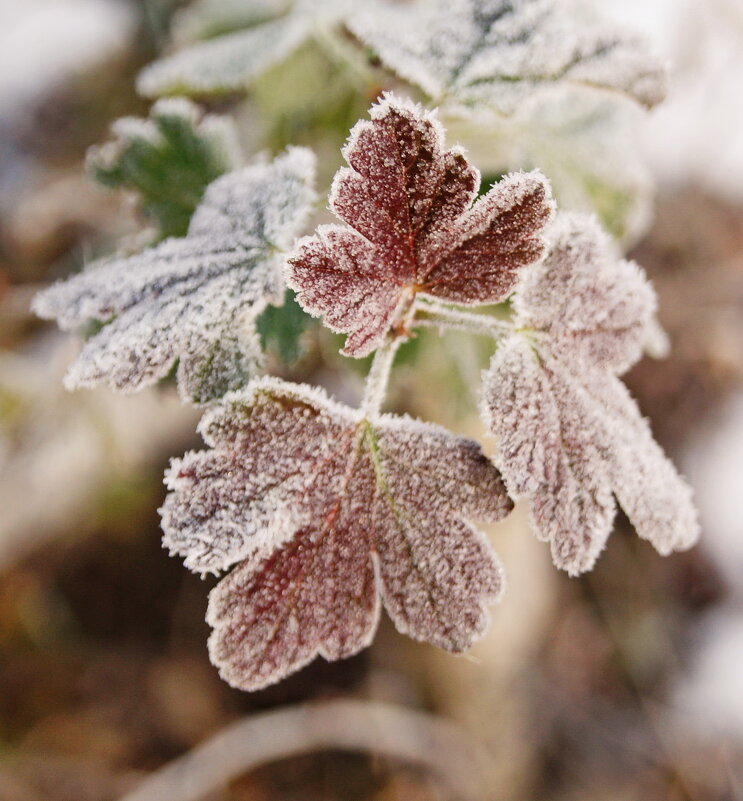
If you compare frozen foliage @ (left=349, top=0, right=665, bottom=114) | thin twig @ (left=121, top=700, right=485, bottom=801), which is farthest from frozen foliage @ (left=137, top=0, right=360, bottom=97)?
thin twig @ (left=121, top=700, right=485, bottom=801)

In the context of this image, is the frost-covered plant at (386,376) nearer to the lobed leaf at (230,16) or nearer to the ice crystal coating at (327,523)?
the ice crystal coating at (327,523)

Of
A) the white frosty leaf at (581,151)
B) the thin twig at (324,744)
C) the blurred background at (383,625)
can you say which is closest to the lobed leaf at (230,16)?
the blurred background at (383,625)

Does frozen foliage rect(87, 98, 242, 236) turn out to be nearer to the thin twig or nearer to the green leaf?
the green leaf

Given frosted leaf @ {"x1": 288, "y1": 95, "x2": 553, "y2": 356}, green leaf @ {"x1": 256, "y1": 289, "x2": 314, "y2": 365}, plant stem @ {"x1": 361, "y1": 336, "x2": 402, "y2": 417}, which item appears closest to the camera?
frosted leaf @ {"x1": 288, "y1": 95, "x2": 553, "y2": 356}

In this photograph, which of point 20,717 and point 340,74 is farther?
point 20,717

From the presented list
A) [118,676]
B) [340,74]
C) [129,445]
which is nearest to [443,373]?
[340,74]

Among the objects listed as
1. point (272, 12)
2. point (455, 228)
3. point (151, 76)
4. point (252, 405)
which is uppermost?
point (272, 12)

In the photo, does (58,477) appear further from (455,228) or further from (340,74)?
(455,228)
